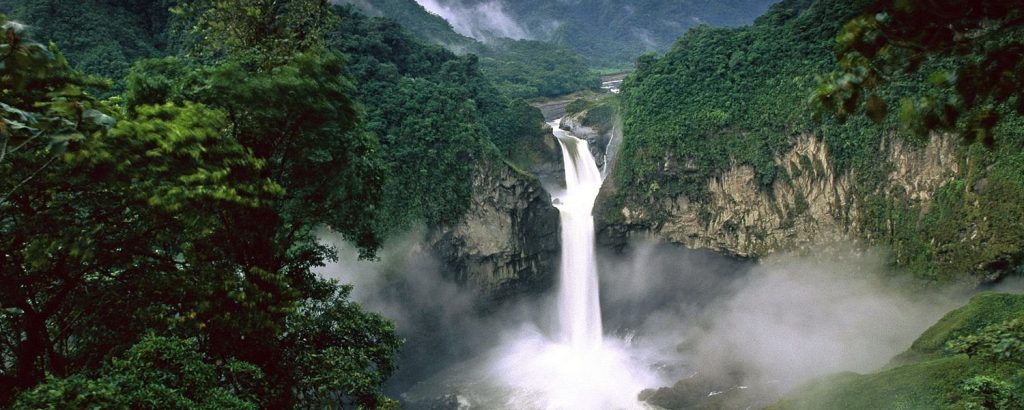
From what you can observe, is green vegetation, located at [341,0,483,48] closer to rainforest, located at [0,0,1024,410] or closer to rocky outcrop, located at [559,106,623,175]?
rainforest, located at [0,0,1024,410]

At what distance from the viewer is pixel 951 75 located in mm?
2789

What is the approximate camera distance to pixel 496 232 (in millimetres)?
23891

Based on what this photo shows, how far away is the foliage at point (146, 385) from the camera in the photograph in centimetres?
391

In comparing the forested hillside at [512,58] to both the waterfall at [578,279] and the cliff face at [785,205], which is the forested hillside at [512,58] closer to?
the waterfall at [578,279]

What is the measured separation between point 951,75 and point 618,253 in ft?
74.2

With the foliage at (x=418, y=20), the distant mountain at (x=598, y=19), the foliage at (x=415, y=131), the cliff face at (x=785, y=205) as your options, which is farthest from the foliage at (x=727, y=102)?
the distant mountain at (x=598, y=19)

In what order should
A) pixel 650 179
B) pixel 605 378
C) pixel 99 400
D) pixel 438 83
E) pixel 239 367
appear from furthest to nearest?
pixel 438 83 < pixel 650 179 < pixel 605 378 < pixel 239 367 < pixel 99 400

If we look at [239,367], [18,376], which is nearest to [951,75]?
[239,367]

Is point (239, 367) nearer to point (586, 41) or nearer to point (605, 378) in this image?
point (605, 378)

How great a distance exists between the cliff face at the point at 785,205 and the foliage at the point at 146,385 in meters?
20.8

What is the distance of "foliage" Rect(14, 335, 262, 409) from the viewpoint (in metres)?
3.91

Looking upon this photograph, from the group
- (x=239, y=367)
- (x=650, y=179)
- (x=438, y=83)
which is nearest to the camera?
(x=239, y=367)

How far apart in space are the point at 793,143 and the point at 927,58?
20.3 metres

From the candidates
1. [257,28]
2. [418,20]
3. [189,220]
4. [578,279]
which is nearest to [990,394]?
[189,220]
